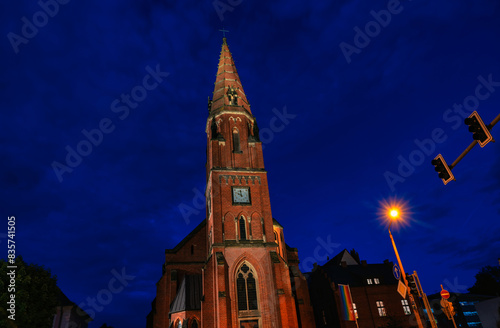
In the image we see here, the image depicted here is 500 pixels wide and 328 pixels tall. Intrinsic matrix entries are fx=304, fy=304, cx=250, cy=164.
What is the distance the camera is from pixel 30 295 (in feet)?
75.5

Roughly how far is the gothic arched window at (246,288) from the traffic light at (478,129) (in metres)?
23.9

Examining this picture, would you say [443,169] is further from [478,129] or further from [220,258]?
[220,258]

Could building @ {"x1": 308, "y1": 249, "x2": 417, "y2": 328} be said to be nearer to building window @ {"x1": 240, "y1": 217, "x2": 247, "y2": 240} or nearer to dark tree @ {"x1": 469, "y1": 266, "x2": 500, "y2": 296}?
building window @ {"x1": 240, "y1": 217, "x2": 247, "y2": 240}

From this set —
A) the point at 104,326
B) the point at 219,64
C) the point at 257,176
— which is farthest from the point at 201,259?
the point at 104,326

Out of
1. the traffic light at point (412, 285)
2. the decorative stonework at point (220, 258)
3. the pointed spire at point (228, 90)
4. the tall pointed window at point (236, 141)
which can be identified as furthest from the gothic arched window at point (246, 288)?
the pointed spire at point (228, 90)

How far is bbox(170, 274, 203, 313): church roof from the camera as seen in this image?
2927cm

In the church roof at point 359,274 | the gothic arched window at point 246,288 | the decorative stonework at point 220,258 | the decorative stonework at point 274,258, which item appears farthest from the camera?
the church roof at point 359,274

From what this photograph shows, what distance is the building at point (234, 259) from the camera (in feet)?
88.4

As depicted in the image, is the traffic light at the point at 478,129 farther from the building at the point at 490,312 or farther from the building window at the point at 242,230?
the building at the point at 490,312

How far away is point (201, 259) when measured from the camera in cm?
3575

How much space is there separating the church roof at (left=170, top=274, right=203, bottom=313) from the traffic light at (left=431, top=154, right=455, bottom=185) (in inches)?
1015

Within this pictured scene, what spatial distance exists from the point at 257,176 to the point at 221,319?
48.0ft

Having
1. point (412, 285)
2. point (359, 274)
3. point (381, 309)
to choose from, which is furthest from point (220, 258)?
point (381, 309)

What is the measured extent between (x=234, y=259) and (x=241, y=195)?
6.76 m
